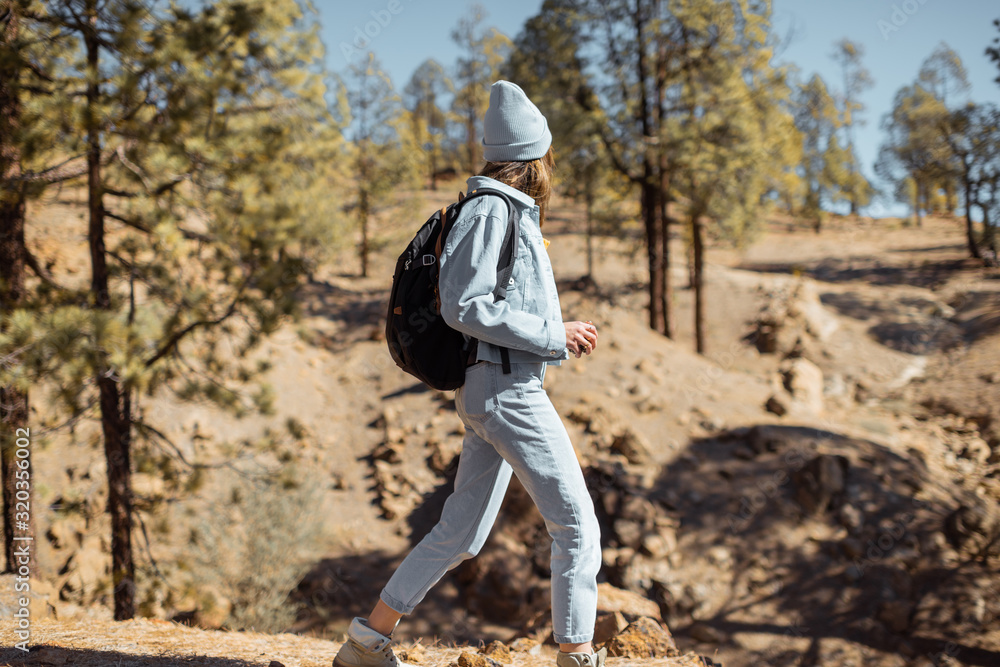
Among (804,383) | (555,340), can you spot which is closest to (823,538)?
(804,383)

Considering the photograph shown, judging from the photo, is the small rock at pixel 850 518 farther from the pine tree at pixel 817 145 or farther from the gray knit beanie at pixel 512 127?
the pine tree at pixel 817 145

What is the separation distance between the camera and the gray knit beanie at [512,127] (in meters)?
1.94

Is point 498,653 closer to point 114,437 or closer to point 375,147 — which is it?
point 114,437

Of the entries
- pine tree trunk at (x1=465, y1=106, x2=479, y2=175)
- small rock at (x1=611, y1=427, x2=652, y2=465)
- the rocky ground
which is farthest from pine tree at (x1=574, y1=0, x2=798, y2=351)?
pine tree trunk at (x1=465, y1=106, x2=479, y2=175)

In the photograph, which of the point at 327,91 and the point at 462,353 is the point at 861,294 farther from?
the point at 462,353

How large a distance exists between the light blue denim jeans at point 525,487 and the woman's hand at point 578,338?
126 mm

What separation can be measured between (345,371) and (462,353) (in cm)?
1162

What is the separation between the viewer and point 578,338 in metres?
1.90

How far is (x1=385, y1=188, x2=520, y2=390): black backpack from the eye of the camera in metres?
1.85

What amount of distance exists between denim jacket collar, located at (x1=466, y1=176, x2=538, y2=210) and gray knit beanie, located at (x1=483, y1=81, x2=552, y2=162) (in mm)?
110

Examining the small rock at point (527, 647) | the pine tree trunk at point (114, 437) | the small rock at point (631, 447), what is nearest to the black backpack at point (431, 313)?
the small rock at point (527, 647)

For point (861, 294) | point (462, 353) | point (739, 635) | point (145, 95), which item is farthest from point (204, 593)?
point (861, 294)

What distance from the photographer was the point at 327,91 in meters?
15.3

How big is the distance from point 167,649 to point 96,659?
1.01 ft
